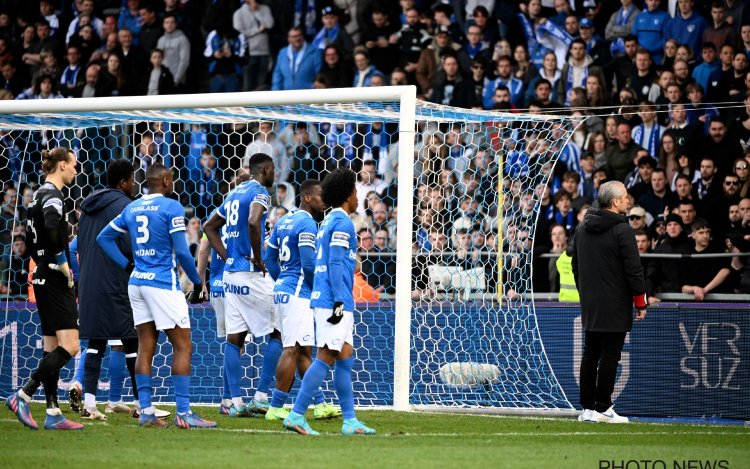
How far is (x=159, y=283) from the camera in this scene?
29.0 feet

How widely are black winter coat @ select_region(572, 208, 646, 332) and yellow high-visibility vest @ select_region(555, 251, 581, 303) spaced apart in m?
2.20

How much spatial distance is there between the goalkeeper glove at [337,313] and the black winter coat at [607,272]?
274 centimetres

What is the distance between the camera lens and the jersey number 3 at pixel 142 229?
8.86m

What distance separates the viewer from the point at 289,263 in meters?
9.54

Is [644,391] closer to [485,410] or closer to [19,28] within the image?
[485,410]

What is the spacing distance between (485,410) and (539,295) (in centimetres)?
167

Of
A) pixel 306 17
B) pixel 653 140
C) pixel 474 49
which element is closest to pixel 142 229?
pixel 653 140

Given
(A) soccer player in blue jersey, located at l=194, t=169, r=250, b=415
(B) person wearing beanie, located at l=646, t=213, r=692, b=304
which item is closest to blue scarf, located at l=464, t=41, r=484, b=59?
(B) person wearing beanie, located at l=646, t=213, r=692, b=304

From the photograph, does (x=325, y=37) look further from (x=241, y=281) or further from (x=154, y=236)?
(x=154, y=236)

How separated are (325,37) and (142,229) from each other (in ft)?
30.2

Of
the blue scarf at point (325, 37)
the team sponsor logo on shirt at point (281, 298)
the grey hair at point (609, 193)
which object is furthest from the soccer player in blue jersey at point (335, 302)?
the blue scarf at point (325, 37)

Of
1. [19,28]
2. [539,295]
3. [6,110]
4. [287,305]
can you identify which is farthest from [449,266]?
[19,28]

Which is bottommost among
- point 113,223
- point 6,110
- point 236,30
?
point 113,223

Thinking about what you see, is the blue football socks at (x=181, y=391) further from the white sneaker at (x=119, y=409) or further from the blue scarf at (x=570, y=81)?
the blue scarf at (x=570, y=81)
